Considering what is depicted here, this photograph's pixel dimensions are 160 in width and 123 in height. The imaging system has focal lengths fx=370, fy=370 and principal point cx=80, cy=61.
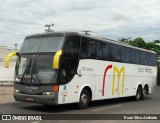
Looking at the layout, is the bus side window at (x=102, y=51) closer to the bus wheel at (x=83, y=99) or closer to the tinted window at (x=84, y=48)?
the tinted window at (x=84, y=48)

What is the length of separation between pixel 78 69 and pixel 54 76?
67.0 inches

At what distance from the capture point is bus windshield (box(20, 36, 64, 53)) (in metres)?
15.8

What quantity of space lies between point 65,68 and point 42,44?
5.18ft

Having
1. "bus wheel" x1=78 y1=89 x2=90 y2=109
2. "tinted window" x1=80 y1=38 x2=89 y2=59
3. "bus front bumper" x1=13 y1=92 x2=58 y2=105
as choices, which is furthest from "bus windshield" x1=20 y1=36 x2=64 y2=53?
"bus wheel" x1=78 y1=89 x2=90 y2=109

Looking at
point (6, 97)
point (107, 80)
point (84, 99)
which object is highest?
point (107, 80)

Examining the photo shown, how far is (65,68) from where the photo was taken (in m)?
15.7

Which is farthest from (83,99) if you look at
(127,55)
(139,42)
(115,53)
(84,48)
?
(139,42)

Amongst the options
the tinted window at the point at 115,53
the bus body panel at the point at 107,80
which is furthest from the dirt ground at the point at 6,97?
the tinted window at the point at 115,53

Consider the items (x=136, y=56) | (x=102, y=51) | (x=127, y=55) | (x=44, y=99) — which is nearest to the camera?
(x=44, y=99)

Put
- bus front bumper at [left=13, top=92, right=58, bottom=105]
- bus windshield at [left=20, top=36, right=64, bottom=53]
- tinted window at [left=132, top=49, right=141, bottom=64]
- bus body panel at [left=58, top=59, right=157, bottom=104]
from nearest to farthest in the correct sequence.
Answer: bus front bumper at [left=13, top=92, right=58, bottom=105], bus windshield at [left=20, top=36, right=64, bottom=53], bus body panel at [left=58, top=59, right=157, bottom=104], tinted window at [left=132, top=49, right=141, bottom=64]

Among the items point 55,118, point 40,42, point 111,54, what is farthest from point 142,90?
point 55,118

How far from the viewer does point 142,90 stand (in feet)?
82.3

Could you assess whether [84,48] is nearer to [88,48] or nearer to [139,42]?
[88,48]

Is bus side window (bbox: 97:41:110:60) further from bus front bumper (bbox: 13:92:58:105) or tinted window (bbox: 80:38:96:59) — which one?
bus front bumper (bbox: 13:92:58:105)
